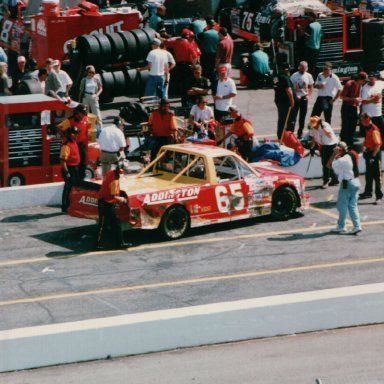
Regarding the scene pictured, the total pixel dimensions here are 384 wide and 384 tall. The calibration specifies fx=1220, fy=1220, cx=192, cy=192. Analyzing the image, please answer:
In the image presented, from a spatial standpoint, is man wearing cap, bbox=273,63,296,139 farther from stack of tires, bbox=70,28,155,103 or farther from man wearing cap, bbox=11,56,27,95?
man wearing cap, bbox=11,56,27,95

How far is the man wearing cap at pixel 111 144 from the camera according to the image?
20469 mm

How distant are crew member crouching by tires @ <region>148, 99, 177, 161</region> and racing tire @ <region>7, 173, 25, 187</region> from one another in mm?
2394

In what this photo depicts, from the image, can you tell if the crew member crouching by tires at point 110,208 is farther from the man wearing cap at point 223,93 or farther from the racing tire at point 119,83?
the racing tire at point 119,83

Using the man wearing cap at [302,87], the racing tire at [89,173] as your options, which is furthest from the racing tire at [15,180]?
the man wearing cap at [302,87]

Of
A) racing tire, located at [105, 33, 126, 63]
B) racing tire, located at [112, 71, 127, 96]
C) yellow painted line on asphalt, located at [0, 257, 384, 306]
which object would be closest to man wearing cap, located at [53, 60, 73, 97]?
racing tire, located at [112, 71, 127, 96]

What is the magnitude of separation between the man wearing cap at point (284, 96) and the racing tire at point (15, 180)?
555 cm

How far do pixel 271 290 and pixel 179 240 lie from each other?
9.48 ft

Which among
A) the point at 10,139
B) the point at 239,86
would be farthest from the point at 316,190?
the point at 239,86

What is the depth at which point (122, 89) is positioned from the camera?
27594 millimetres

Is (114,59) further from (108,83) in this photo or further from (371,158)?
(371,158)

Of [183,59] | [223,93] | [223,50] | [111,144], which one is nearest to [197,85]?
[223,50]

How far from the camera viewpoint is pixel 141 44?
27906mm

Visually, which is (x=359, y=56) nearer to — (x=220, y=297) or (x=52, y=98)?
(x=52, y=98)

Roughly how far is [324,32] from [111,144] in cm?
1161
